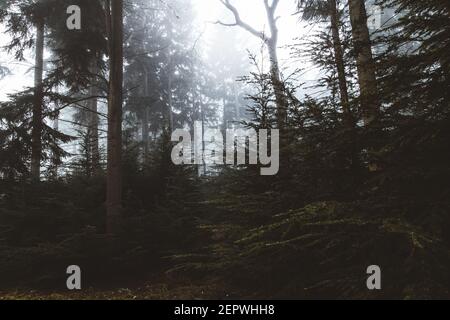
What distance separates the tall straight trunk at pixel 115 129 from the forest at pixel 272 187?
0.10 ft

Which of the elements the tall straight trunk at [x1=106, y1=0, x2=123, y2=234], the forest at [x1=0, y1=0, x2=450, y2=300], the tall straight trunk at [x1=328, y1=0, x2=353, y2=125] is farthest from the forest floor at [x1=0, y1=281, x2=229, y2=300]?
the tall straight trunk at [x1=328, y1=0, x2=353, y2=125]

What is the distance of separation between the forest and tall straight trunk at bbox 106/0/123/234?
0.10 feet

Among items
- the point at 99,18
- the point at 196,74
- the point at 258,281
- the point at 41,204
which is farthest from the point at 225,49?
the point at 258,281

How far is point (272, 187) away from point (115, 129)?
4.27 meters

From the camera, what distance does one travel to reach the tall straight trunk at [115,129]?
8.35m

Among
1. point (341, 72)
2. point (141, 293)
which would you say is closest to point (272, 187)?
point (341, 72)

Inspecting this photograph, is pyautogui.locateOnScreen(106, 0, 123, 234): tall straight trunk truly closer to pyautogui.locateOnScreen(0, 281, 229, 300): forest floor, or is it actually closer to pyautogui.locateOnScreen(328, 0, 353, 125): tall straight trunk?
pyautogui.locateOnScreen(0, 281, 229, 300): forest floor

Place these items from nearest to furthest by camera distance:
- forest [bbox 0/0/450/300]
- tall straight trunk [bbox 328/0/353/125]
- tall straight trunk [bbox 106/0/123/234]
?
forest [bbox 0/0/450/300]
tall straight trunk [bbox 328/0/353/125]
tall straight trunk [bbox 106/0/123/234]

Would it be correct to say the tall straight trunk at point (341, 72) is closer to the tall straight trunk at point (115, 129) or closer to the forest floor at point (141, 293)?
the forest floor at point (141, 293)

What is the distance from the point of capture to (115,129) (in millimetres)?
8680

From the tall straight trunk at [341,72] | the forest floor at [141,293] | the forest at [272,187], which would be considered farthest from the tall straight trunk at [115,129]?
the tall straight trunk at [341,72]

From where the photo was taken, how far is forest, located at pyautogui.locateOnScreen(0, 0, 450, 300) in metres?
4.13
